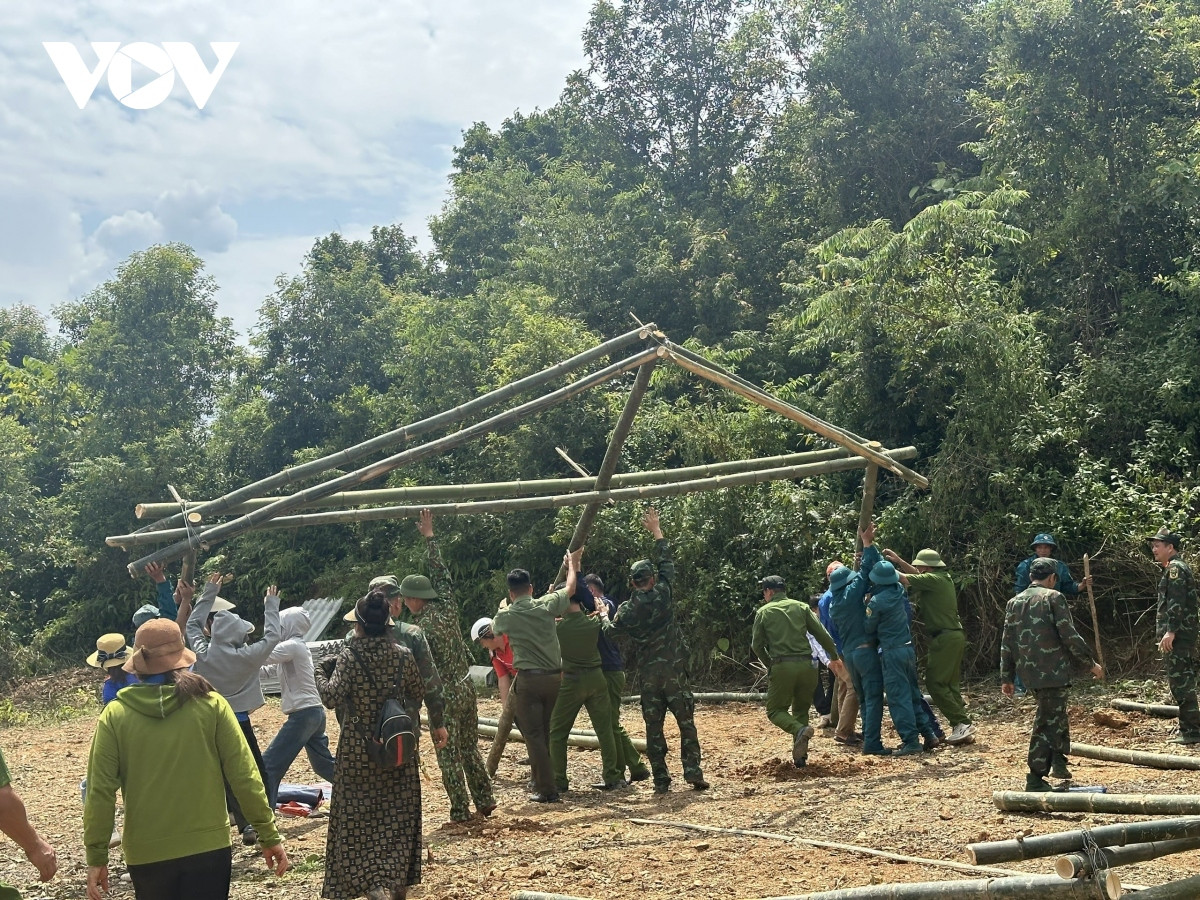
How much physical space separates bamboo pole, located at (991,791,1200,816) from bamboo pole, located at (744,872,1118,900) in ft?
4.77

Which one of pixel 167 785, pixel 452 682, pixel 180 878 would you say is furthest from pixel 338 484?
pixel 180 878

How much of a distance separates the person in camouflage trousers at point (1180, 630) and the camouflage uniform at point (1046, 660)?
2.11 metres

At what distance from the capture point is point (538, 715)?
31.0 feet

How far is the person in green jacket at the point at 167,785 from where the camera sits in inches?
195

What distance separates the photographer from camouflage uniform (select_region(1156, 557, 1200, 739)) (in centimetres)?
1020

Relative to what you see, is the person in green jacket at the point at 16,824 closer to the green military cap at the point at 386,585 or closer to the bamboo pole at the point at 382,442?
the green military cap at the point at 386,585

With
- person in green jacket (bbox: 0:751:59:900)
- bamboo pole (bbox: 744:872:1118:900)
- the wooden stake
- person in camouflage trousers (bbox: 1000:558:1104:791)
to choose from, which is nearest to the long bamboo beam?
person in camouflage trousers (bbox: 1000:558:1104:791)

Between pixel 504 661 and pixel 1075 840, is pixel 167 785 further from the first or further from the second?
pixel 504 661

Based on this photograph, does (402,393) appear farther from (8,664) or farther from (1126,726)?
(1126,726)

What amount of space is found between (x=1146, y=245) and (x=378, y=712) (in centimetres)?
1561

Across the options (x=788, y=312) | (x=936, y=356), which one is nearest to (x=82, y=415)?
(x=788, y=312)

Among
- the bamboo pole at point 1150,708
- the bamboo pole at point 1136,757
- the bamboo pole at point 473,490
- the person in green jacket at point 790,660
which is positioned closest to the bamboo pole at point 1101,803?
the bamboo pole at point 1136,757

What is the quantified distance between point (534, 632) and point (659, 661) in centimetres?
107

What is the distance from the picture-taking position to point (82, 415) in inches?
1329
